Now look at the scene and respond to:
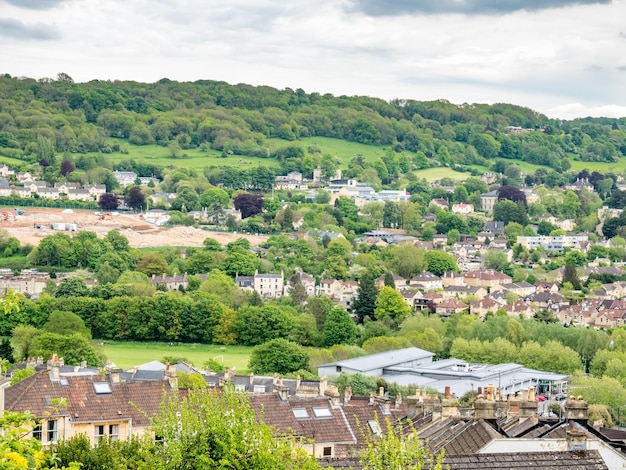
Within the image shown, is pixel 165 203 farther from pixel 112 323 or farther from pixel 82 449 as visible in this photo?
pixel 82 449

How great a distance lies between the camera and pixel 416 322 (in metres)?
94.2

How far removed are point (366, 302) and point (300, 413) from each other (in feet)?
226

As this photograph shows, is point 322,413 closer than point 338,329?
Yes

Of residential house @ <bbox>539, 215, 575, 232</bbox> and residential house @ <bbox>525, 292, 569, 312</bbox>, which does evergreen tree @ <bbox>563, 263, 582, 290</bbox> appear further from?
residential house @ <bbox>539, 215, 575, 232</bbox>

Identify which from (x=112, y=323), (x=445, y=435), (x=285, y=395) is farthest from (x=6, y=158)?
(x=445, y=435)

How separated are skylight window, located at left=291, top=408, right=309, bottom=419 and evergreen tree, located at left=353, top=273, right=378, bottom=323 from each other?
68.0m

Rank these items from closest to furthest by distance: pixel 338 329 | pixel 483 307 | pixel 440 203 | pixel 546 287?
pixel 338 329 < pixel 483 307 < pixel 546 287 < pixel 440 203

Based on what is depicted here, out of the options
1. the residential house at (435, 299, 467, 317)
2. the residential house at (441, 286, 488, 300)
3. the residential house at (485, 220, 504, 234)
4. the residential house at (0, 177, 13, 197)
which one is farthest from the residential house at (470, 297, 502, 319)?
the residential house at (0, 177, 13, 197)

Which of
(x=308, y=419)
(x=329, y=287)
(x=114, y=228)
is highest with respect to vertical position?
(x=308, y=419)

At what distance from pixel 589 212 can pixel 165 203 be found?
5394 cm

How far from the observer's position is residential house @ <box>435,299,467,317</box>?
109 metres

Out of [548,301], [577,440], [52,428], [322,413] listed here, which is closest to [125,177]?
[548,301]

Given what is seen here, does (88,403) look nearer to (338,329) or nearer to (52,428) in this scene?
(52,428)

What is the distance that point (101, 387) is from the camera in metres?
34.6
